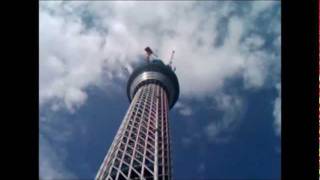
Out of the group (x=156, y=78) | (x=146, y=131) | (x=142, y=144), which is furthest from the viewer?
(x=156, y=78)

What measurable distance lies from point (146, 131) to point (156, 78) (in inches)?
562

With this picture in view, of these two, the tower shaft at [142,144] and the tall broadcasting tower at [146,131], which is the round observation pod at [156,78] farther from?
the tower shaft at [142,144]

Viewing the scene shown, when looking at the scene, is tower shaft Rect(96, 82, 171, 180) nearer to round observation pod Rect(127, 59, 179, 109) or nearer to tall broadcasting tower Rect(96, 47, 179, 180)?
tall broadcasting tower Rect(96, 47, 179, 180)

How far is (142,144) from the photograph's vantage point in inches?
1752

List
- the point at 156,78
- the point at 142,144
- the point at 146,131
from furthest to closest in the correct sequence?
the point at 156,78
the point at 146,131
the point at 142,144

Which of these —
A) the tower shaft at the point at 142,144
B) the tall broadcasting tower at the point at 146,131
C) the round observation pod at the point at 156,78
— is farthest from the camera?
the round observation pod at the point at 156,78

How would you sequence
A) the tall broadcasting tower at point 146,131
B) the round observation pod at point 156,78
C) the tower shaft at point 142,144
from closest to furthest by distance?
1. the tower shaft at point 142,144
2. the tall broadcasting tower at point 146,131
3. the round observation pod at point 156,78

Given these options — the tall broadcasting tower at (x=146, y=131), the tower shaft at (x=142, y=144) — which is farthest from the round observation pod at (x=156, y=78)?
the tower shaft at (x=142, y=144)

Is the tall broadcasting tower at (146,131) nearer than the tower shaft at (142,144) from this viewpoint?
No

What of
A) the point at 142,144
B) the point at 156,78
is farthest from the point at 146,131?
the point at 156,78

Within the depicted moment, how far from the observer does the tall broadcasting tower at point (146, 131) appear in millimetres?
38406

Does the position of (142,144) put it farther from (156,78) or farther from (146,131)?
(156,78)

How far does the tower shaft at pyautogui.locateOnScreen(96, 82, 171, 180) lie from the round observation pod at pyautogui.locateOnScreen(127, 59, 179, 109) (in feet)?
8.37
